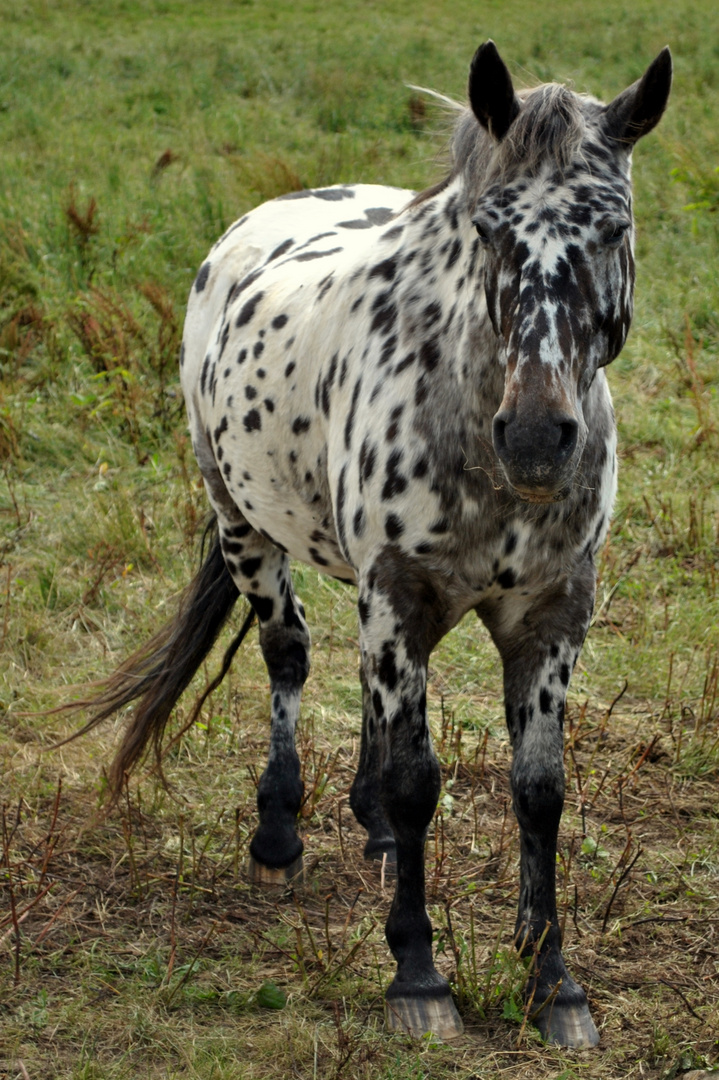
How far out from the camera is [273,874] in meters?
3.21

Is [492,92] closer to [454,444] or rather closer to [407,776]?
[454,444]

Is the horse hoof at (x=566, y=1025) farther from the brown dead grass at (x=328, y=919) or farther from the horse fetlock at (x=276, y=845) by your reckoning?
the horse fetlock at (x=276, y=845)

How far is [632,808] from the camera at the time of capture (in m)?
3.49

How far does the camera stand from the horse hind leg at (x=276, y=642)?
3381 millimetres

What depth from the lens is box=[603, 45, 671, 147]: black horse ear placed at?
7.37ft

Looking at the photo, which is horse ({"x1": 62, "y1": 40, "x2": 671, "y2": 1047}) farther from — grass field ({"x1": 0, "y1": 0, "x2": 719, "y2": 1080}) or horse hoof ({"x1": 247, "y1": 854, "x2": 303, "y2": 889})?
grass field ({"x1": 0, "y1": 0, "x2": 719, "y2": 1080})

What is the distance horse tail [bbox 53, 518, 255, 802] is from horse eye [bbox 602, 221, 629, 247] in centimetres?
201

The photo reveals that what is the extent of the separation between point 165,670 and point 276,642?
0.37 meters

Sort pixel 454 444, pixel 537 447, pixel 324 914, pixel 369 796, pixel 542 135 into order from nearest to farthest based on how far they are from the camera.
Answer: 1. pixel 537 447
2. pixel 542 135
3. pixel 454 444
4. pixel 324 914
5. pixel 369 796

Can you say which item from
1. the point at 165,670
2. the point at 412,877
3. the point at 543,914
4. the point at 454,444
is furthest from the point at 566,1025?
the point at 165,670

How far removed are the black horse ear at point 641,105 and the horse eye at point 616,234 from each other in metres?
0.22

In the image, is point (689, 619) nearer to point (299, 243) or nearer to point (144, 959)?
point (299, 243)

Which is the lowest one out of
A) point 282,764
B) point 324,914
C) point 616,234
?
point 324,914

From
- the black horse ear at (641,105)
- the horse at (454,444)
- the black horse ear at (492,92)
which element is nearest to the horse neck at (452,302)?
the horse at (454,444)
